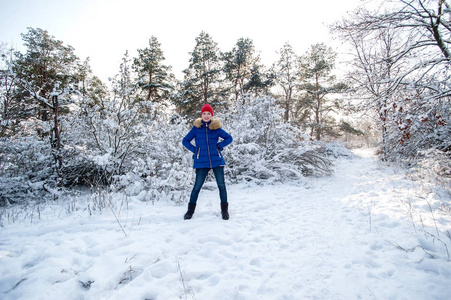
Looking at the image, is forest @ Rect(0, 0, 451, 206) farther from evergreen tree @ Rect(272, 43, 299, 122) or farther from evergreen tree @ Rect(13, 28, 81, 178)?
evergreen tree @ Rect(272, 43, 299, 122)

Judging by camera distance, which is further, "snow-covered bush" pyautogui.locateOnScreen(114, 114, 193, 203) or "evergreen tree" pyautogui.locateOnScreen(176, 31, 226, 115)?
"evergreen tree" pyautogui.locateOnScreen(176, 31, 226, 115)

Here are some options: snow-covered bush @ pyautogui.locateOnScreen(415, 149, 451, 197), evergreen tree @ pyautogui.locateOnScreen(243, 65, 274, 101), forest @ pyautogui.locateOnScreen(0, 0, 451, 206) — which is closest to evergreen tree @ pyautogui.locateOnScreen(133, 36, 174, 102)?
evergreen tree @ pyautogui.locateOnScreen(243, 65, 274, 101)

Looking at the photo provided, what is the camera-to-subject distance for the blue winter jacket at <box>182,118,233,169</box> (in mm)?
3594

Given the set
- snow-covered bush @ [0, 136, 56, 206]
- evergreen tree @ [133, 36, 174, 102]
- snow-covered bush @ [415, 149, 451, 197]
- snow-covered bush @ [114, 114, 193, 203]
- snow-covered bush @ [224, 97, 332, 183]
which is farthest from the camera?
evergreen tree @ [133, 36, 174, 102]

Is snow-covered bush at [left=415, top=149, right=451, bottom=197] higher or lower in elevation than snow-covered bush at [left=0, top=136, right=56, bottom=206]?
lower

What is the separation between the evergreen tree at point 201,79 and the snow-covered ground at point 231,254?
53.5 feet

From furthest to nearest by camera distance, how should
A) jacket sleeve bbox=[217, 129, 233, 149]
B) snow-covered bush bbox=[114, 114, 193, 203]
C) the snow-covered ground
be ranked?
snow-covered bush bbox=[114, 114, 193, 203], jacket sleeve bbox=[217, 129, 233, 149], the snow-covered ground

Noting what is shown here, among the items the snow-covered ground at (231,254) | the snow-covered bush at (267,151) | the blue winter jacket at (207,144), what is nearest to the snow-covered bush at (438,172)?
the snow-covered ground at (231,254)

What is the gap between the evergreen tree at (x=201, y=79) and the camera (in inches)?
746

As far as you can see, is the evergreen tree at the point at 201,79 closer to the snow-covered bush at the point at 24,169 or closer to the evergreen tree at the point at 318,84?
the evergreen tree at the point at 318,84

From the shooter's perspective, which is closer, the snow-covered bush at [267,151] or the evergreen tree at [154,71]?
the snow-covered bush at [267,151]

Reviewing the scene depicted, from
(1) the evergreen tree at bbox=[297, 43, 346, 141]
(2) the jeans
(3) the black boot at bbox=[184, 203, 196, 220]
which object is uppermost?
(1) the evergreen tree at bbox=[297, 43, 346, 141]

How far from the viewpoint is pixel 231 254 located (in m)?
2.46

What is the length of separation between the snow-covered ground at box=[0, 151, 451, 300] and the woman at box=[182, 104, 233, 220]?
1.15 feet
